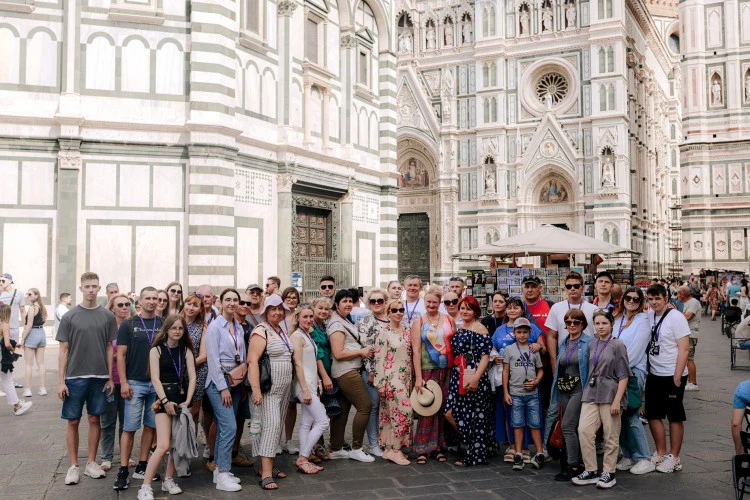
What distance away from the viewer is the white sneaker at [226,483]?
20.6 feet

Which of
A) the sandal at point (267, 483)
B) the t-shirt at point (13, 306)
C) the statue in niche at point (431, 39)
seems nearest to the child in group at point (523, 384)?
the sandal at point (267, 483)

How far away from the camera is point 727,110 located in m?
35.2

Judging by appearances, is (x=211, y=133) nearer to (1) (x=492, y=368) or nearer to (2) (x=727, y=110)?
(1) (x=492, y=368)

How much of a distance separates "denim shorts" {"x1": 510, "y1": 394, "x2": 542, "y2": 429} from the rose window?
35165 millimetres

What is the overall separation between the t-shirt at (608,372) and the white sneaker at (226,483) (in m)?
3.53

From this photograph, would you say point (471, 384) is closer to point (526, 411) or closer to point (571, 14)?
point (526, 411)

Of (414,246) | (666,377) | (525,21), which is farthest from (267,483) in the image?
(525,21)

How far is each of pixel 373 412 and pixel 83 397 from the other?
3.17 m

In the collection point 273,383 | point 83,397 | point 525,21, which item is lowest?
point 83,397

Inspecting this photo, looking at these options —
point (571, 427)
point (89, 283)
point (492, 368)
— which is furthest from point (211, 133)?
point (571, 427)

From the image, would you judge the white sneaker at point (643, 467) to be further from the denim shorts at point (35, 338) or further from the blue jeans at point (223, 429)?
the denim shorts at point (35, 338)

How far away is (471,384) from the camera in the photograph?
7.16 m

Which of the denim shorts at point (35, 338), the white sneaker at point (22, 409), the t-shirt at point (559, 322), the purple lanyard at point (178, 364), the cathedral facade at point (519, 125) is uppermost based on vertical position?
the cathedral facade at point (519, 125)

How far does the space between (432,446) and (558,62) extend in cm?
3577
